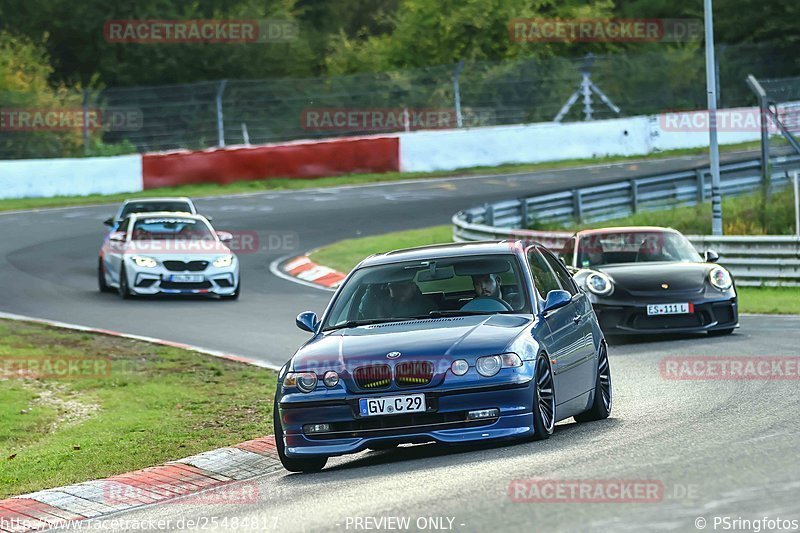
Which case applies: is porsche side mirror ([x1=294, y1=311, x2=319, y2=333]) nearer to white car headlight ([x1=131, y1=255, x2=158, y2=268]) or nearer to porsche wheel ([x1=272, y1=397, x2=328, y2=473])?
porsche wheel ([x1=272, y1=397, x2=328, y2=473])

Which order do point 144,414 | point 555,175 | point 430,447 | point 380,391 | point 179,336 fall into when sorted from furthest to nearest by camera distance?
point 555,175
point 179,336
point 144,414
point 430,447
point 380,391

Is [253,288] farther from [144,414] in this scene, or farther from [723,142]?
[723,142]

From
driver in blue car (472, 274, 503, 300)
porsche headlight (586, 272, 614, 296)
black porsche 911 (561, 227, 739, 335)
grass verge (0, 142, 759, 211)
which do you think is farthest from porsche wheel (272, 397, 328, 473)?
grass verge (0, 142, 759, 211)

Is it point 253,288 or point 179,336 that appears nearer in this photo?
point 179,336

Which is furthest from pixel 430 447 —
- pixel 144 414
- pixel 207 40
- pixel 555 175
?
pixel 207 40

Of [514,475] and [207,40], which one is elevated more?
[207,40]

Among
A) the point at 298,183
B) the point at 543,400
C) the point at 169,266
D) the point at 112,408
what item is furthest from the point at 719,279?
the point at 298,183

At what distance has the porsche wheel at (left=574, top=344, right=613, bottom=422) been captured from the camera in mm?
10242

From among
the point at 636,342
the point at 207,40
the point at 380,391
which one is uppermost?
the point at 207,40

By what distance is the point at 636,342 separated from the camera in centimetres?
1606

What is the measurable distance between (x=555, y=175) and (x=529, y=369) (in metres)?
29.1

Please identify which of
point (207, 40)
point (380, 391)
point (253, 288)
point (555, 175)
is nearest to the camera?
point (380, 391)

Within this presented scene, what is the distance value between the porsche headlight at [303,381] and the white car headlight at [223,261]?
12.8 metres

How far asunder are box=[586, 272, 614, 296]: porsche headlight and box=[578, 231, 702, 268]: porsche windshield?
25.0 inches
